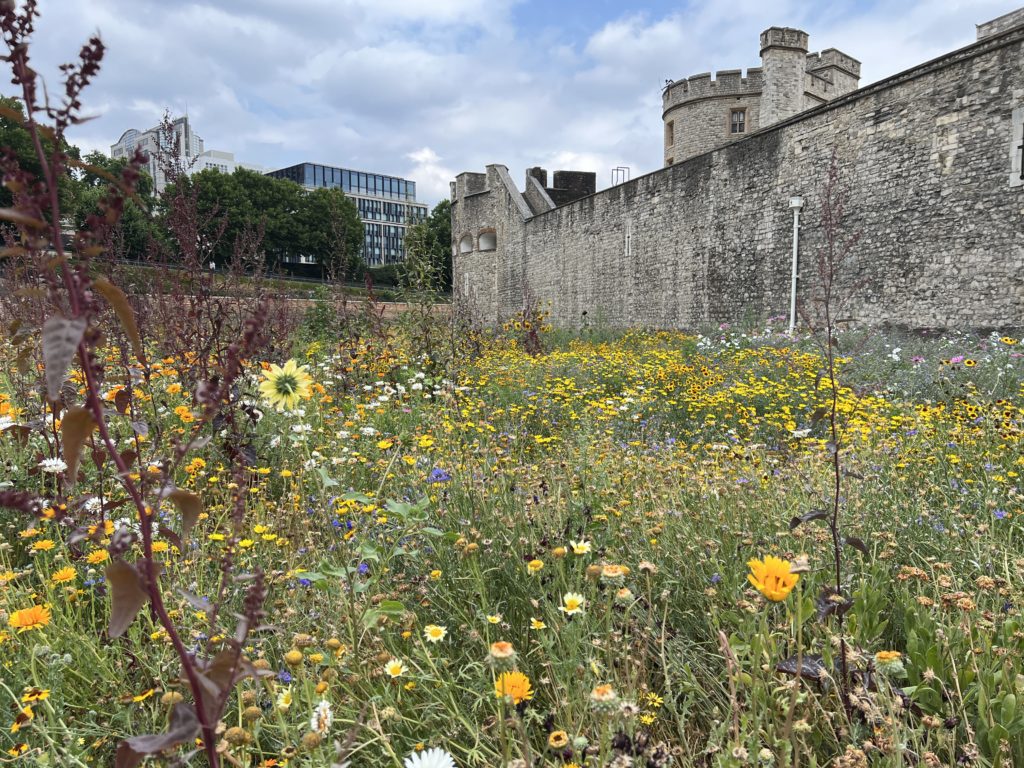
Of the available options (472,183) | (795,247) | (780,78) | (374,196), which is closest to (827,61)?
(780,78)

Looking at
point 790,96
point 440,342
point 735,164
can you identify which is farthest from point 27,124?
point 790,96

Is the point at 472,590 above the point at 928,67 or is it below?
below

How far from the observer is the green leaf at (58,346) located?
655 mm

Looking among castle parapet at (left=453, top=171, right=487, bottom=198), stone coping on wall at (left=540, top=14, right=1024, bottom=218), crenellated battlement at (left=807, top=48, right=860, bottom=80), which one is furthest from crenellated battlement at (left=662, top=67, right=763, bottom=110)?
stone coping on wall at (left=540, top=14, right=1024, bottom=218)

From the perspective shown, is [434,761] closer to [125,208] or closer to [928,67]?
[125,208]

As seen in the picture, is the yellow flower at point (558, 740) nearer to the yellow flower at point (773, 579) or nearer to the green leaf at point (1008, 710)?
the yellow flower at point (773, 579)

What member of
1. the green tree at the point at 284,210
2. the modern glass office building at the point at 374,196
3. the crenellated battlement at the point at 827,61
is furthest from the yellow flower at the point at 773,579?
the modern glass office building at the point at 374,196

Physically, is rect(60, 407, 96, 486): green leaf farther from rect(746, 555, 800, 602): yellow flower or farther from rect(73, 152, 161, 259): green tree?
rect(746, 555, 800, 602): yellow flower

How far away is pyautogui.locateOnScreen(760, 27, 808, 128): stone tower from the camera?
63.0ft

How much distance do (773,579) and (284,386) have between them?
4.15ft

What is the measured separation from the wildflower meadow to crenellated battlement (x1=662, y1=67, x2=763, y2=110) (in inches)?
936

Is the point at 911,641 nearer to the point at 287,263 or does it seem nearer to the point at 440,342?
the point at 440,342

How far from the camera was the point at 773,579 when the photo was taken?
3.04 feet

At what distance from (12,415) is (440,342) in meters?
4.39
